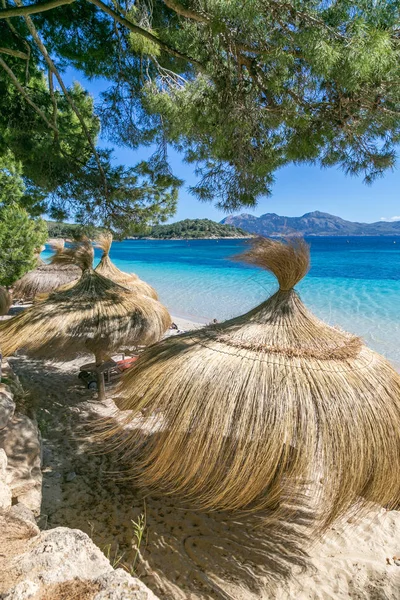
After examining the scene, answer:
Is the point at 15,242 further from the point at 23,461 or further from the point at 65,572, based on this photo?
the point at 65,572

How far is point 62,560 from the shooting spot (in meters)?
1.09

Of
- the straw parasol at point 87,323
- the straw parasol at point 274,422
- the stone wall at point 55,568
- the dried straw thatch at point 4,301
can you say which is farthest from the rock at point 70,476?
the dried straw thatch at point 4,301

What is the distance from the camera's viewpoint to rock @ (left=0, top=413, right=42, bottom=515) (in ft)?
7.05

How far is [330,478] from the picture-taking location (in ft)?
6.72

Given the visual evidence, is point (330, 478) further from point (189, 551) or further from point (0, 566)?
point (0, 566)

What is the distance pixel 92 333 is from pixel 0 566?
370 centimetres

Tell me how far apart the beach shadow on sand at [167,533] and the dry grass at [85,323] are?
4.11ft

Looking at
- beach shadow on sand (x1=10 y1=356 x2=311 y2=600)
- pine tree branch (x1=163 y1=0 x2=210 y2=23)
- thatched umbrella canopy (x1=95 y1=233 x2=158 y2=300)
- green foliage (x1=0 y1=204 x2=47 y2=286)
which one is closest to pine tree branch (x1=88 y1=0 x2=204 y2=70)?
pine tree branch (x1=163 y1=0 x2=210 y2=23)

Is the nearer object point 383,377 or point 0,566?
point 0,566

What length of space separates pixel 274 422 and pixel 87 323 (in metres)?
3.27

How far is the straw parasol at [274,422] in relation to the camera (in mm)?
2080

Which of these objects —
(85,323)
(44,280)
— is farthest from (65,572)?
(44,280)

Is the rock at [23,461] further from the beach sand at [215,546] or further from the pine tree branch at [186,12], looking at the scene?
the pine tree branch at [186,12]

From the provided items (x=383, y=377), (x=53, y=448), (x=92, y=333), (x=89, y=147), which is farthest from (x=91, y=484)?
(x=89, y=147)
